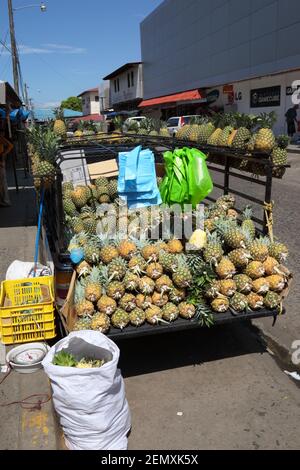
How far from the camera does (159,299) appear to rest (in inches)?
147

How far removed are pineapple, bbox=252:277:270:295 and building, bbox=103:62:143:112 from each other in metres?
50.1

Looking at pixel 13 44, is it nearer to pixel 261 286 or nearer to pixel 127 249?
pixel 127 249

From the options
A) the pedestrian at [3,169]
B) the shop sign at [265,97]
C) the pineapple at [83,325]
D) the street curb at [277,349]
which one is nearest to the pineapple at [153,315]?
the pineapple at [83,325]

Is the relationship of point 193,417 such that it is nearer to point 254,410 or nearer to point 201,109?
point 254,410

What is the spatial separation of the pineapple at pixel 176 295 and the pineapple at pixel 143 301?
0.64 ft

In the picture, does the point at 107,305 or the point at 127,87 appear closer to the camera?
the point at 107,305

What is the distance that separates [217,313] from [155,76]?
145ft

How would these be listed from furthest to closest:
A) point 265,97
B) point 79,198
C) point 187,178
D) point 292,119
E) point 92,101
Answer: point 92,101, point 265,97, point 292,119, point 79,198, point 187,178

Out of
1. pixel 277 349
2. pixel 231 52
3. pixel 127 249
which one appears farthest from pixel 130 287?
pixel 231 52

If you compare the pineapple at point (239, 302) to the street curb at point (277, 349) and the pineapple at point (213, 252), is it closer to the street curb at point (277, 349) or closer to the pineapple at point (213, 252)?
the pineapple at point (213, 252)

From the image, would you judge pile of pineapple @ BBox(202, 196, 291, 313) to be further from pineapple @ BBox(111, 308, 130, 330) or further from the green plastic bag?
pineapple @ BBox(111, 308, 130, 330)

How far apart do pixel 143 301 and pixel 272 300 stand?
1.15 metres

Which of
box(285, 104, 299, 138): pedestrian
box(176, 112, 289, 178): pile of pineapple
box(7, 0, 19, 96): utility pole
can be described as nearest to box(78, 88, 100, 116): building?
box(7, 0, 19, 96): utility pole

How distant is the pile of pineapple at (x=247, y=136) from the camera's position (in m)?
4.30
